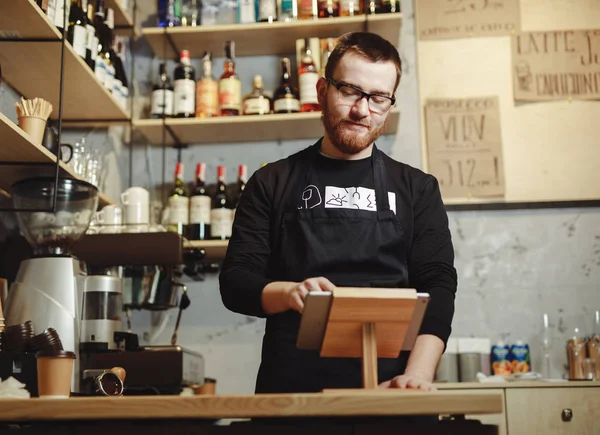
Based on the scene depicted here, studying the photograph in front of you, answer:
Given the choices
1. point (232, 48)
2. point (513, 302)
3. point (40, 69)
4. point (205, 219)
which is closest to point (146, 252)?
point (205, 219)

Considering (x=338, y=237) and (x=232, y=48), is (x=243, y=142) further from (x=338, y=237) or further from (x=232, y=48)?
(x=338, y=237)

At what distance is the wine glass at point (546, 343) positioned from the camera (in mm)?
2979

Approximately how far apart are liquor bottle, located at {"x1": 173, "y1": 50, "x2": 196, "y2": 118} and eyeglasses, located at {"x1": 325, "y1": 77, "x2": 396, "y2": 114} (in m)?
1.62

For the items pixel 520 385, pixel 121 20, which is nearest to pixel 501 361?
pixel 520 385

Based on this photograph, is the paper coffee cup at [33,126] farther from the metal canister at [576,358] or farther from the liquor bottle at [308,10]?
the metal canister at [576,358]

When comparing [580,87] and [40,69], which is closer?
[40,69]

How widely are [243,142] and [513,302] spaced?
4.29 ft

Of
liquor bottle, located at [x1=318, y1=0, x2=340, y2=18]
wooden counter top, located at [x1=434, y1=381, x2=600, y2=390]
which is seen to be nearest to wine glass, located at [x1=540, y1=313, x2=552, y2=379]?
wooden counter top, located at [x1=434, y1=381, x2=600, y2=390]

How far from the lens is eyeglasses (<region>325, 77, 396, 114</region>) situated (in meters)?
1.55

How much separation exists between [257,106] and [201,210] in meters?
0.48

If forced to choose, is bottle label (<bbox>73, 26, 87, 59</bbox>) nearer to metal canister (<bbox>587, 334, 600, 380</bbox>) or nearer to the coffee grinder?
the coffee grinder

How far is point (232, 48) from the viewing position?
125 inches

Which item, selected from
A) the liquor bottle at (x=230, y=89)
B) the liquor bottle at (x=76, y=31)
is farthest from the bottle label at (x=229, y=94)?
the liquor bottle at (x=76, y=31)

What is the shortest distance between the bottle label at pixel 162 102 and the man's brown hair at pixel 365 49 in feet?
5.19
